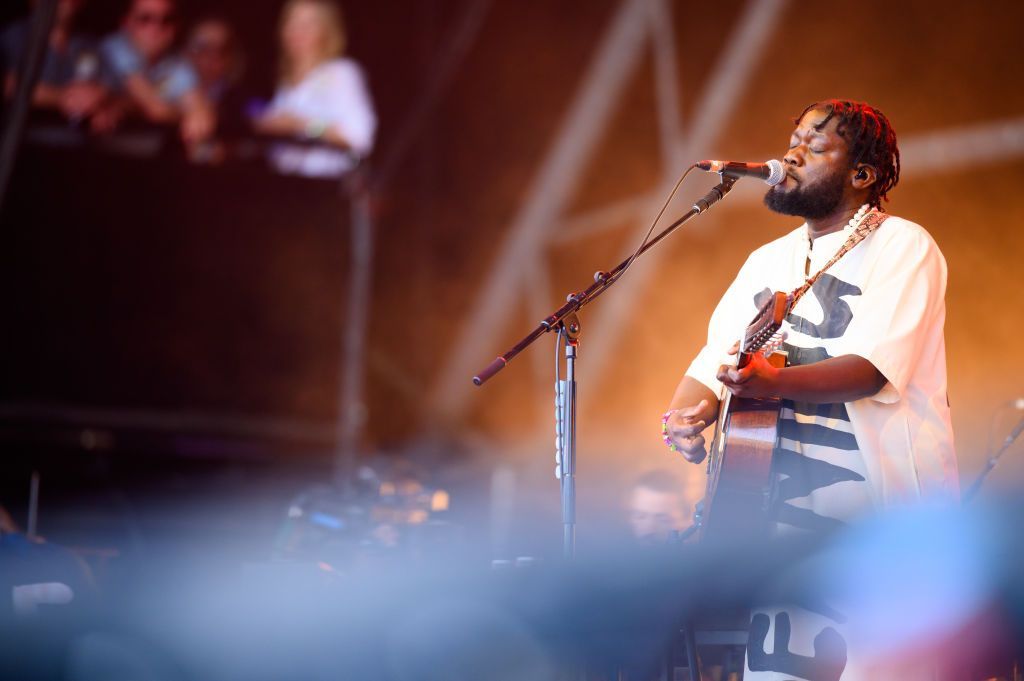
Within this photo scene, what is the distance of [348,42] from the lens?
7988 mm

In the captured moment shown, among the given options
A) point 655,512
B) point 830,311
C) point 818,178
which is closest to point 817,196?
point 818,178

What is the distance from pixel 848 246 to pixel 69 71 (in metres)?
6.23

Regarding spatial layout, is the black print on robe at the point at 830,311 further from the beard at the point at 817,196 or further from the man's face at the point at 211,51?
the man's face at the point at 211,51

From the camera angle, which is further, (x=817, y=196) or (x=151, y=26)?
(x=151, y=26)

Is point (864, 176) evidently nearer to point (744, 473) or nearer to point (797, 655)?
point (744, 473)

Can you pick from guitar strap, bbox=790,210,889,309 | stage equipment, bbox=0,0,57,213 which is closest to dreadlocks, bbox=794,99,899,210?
guitar strap, bbox=790,210,889,309

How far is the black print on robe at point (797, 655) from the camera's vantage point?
2445mm

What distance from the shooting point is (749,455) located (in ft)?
8.50

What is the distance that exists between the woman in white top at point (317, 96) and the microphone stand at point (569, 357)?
5.37 metres

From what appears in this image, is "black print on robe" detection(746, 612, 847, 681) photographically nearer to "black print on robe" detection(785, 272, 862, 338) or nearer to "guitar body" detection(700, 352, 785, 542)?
"guitar body" detection(700, 352, 785, 542)

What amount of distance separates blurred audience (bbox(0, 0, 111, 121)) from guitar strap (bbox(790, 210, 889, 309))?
6.07m

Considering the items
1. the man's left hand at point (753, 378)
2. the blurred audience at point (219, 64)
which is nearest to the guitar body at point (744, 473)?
the man's left hand at point (753, 378)

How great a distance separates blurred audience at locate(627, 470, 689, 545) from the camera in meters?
5.27

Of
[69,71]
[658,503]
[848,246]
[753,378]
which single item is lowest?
[753,378]
